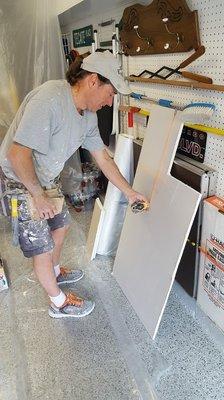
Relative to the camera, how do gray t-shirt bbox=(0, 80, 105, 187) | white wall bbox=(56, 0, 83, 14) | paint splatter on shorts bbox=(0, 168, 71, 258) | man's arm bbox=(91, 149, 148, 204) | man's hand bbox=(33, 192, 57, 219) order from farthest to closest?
white wall bbox=(56, 0, 83, 14) < man's arm bbox=(91, 149, 148, 204) < paint splatter on shorts bbox=(0, 168, 71, 258) < man's hand bbox=(33, 192, 57, 219) < gray t-shirt bbox=(0, 80, 105, 187)

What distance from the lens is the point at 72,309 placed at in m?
1.76

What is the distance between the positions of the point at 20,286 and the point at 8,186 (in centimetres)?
83

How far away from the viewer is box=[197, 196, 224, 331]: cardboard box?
4.61 feet

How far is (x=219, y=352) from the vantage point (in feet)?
4.85

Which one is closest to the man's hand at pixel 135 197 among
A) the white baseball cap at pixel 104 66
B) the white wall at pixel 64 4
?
the white baseball cap at pixel 104 66

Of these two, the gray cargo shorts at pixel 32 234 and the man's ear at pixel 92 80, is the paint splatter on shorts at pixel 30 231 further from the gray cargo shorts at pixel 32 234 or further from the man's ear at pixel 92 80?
the man's ear at pixel 92 80

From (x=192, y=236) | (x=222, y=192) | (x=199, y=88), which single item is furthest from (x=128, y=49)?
(x=192, y=236)

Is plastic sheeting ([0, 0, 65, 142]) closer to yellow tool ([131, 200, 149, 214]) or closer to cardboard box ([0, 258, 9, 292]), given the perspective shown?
cardboard box ([0, 258, 9, 292])

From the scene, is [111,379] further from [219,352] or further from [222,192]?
[222,192]

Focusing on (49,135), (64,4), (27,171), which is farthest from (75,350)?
(64,4)

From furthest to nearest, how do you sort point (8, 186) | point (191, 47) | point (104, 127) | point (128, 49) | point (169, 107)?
point (104, 127) → point (128, 49) → point (169, 107) → point (8, 186) → point (191, 47)

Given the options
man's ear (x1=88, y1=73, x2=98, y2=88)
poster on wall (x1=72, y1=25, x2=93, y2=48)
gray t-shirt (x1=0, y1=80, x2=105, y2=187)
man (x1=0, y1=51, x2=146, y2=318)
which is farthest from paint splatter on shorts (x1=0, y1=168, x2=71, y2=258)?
poster on wall (x1=72, y1=25, x2=93, y2=48)

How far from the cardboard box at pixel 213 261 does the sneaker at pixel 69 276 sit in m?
0.82

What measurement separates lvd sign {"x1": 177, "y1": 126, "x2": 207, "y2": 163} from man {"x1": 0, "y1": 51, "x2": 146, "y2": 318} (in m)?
0.35
